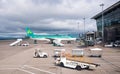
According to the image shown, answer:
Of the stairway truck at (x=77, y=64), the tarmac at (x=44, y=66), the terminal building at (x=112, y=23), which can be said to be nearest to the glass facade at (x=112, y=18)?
the terminal building at (x=112, y=23)

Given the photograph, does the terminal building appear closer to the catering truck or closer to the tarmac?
the tarmac

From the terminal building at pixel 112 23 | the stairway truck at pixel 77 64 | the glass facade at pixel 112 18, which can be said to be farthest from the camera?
the glass facade at pixel 112 18

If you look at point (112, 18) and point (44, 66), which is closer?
point (44, 66)

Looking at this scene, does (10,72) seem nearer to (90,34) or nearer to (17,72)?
(17,72)

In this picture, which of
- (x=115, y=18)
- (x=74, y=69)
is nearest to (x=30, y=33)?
(x=115, y=18)

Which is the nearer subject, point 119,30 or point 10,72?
point 10,72

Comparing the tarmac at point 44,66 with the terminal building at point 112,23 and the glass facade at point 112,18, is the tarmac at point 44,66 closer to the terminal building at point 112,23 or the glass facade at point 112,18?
the terminal building at point 112,23

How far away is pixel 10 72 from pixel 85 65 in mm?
10721

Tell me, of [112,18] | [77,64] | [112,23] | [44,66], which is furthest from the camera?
[112,18]

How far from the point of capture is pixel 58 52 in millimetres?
45125

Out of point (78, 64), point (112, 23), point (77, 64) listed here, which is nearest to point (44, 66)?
point (77, 64)

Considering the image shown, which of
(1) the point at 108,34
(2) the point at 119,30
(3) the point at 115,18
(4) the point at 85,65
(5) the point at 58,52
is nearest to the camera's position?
(4) the point at 85,65

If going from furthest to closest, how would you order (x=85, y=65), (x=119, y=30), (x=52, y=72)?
(x=119, y=30)
(x=85, y=65)
(x=52, y=72)

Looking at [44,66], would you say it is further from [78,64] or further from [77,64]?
[78,64]
